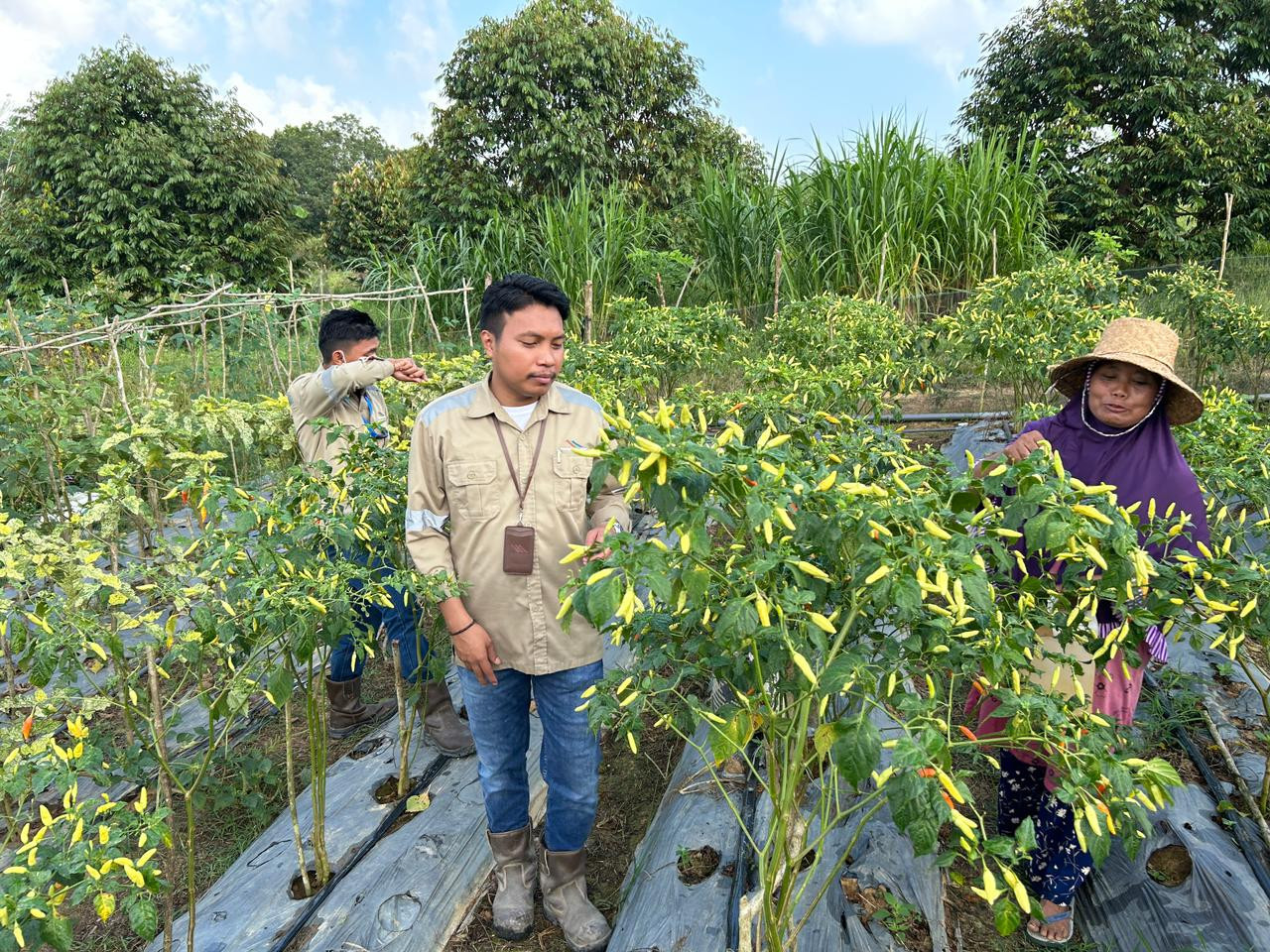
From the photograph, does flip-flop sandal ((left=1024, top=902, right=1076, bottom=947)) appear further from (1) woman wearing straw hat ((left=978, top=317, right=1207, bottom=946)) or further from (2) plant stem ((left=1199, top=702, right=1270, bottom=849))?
(2) plant stem ((left=1199, top=702, right=1270, bottom=849))

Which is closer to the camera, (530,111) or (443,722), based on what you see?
(443,722)

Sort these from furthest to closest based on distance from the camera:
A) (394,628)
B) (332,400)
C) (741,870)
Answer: (332,400)
(394,628)
(741,870)

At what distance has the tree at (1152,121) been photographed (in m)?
11.6

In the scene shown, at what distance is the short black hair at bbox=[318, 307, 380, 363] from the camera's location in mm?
2814

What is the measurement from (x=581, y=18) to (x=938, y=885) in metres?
13.9

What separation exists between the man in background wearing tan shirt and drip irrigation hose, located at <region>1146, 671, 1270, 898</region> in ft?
7.06

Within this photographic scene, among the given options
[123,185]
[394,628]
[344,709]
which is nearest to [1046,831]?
[394,628]

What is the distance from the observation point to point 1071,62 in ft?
40.0

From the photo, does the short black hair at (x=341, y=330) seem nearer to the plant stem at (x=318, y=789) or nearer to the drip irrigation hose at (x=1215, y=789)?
the plant stem at (x=318, y=789)

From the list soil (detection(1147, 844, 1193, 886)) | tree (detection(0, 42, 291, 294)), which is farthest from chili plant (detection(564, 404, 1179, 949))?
tree (detection(0, 42, 291, 294))

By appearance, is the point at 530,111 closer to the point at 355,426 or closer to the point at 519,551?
the point at 355,426

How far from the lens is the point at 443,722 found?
2.71 m

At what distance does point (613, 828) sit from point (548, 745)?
725mm

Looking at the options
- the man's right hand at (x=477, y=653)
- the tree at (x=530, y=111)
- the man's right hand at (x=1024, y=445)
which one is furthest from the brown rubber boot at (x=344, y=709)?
the tree at (x=530, y=111)
